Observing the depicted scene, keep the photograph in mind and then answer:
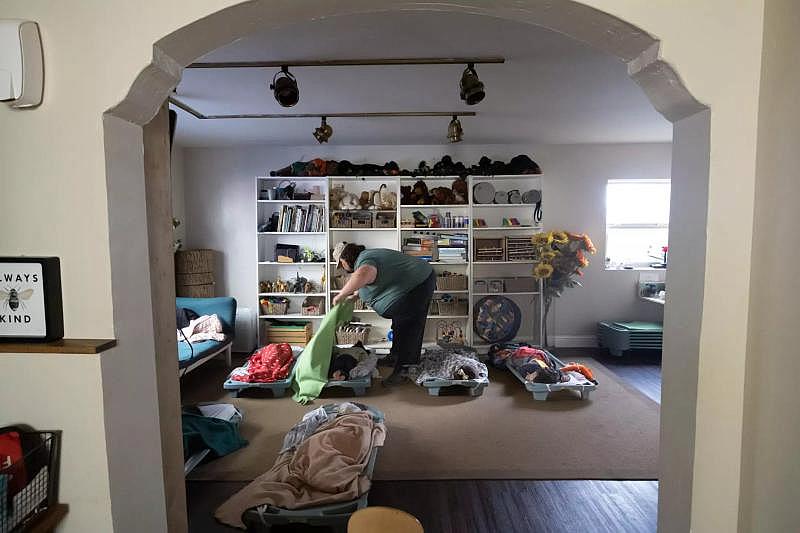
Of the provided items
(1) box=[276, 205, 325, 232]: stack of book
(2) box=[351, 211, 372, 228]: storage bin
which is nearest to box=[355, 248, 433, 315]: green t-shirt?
(2) box=[351, 211, 372, 228]: storage bin

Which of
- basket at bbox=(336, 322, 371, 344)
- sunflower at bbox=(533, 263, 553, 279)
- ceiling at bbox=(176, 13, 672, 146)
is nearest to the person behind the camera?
ceiling at bbox=(176, 13, 672, 146)

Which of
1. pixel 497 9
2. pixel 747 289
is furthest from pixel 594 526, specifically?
pixel 497 9

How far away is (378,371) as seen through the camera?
4301 mm

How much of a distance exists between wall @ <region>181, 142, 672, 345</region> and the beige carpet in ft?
5.42

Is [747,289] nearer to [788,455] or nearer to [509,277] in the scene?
[788,455]

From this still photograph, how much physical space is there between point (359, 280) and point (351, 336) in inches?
63.9

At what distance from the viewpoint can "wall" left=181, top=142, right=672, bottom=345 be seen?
527 centimetres

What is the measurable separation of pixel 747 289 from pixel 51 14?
172 cm

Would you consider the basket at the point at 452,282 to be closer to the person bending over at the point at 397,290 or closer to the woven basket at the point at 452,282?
the woven basket at the point at 452,282

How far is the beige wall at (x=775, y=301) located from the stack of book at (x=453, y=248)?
4.16 metres

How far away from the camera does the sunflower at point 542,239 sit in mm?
4766

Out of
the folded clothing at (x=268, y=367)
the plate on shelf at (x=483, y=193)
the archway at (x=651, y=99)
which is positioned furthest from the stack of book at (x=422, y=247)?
the archway at (x=651, y=99)

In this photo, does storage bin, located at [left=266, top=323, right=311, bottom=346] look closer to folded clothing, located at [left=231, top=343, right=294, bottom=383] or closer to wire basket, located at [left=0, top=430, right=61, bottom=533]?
folded clothing, located at [left=231, top=343, right=294, bottom=383]

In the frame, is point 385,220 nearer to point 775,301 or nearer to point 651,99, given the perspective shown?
point 651,99
